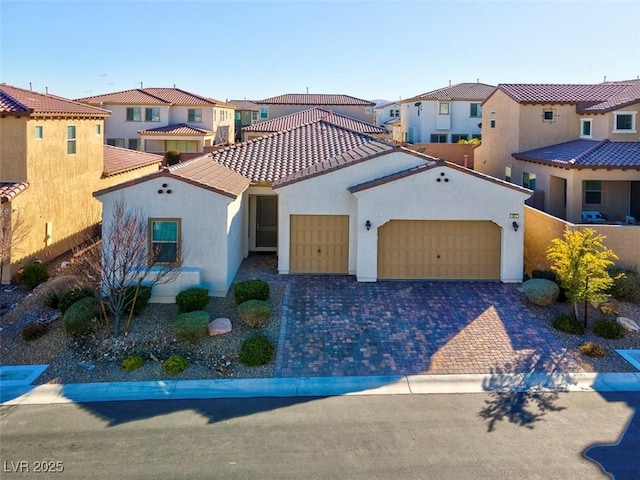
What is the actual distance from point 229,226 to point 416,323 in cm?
664

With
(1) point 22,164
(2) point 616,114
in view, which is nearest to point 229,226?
(1) point 22,164

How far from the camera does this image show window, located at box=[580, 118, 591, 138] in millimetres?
29234

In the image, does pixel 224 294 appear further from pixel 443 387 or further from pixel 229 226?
pixel 443 387

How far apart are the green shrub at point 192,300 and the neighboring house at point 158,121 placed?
1386 inches

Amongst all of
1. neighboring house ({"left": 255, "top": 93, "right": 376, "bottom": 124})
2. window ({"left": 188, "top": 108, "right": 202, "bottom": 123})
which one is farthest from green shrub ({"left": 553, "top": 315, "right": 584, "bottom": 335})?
window ({"left": 188, "top": 108, "right": 202, "bottom": 123})

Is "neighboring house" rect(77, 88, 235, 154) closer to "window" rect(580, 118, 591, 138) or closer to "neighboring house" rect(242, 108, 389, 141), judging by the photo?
"neighboring house" rect(242, 108, 389, 141)

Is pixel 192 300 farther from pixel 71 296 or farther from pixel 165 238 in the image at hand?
pixel 71 296

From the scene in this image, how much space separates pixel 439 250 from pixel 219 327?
334 inches

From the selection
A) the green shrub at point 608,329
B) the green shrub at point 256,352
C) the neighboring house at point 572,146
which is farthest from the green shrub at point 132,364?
the neighboring house at point 572,146

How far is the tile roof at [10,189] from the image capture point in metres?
18.5

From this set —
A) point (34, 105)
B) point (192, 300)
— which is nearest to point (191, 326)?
point (192, 300)

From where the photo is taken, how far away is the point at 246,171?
22.7 m

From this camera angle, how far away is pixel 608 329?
51.1 feet

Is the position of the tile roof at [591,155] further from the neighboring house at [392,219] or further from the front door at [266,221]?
the front door at [266,221]
